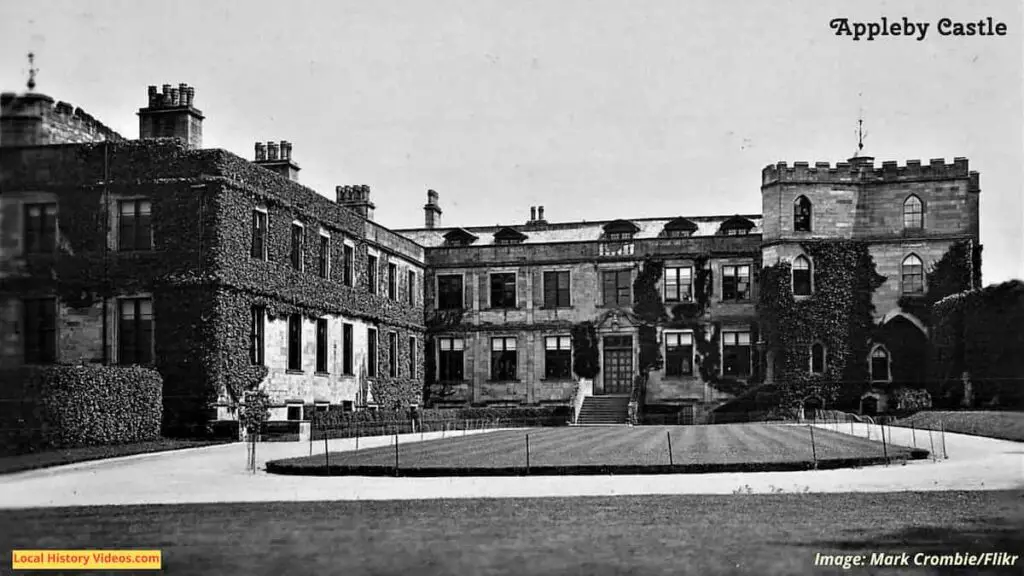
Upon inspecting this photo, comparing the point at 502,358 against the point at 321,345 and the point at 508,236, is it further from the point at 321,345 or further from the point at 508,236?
the point at 321,345

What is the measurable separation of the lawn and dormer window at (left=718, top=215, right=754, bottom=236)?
69.0ft

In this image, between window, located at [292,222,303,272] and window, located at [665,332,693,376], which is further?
window, located at [665,332,693,376]

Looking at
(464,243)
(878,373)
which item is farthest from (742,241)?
(464,243)

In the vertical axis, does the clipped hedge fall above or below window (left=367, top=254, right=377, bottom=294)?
below

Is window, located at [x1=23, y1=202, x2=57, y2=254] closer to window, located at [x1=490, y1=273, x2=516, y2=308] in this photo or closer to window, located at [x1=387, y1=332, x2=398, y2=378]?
window, located at [x1=387, y1=332, x2=398, y2=378]

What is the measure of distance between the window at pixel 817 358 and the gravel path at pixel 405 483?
74.5 feet

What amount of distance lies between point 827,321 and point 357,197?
20312mm

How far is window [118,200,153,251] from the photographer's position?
3053 cm

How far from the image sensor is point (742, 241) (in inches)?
1863

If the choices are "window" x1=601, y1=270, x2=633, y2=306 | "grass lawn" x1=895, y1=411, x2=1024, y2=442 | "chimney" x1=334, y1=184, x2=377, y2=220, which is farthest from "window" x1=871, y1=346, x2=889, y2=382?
"chimney" x1=334, y1=184, x2=377, y2=220

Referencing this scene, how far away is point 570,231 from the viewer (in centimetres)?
5131

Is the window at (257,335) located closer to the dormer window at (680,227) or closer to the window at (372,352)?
the window at (372,352)

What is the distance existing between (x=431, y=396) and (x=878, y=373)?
749 inches

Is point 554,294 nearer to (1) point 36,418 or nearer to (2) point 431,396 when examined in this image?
(2) point 431,396
